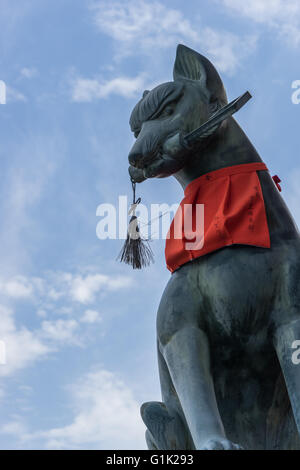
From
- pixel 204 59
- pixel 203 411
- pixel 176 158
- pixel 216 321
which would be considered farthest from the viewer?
pixel 204 59

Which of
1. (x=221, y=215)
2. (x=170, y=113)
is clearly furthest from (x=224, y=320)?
(x=170, y=113)

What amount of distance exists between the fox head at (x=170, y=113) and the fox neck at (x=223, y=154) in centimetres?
8

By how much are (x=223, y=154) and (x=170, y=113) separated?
1.27ft

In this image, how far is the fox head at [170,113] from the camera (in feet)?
14.1

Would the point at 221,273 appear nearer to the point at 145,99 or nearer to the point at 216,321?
the point at 216,321

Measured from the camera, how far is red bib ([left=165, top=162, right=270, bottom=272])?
4.09 meters

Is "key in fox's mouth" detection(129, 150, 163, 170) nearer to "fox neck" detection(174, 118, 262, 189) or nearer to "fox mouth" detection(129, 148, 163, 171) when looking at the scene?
"fox mouth" detection(129, 148, 163, 171)

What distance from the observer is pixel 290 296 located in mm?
3908

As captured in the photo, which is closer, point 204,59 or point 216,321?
point 216,321

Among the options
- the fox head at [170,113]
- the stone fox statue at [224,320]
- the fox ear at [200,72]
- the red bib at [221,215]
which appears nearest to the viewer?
the stone fox statue at [224,320]

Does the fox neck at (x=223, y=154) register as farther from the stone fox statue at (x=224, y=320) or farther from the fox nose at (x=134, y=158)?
the fox nose at (x=134, y=158)

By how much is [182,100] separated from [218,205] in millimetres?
659

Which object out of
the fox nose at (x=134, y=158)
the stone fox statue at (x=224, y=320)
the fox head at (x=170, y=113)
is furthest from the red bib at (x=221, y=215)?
the fox nose at (x=134, y=158)

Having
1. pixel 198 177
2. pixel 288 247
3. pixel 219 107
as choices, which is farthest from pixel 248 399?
pixel 219 107
